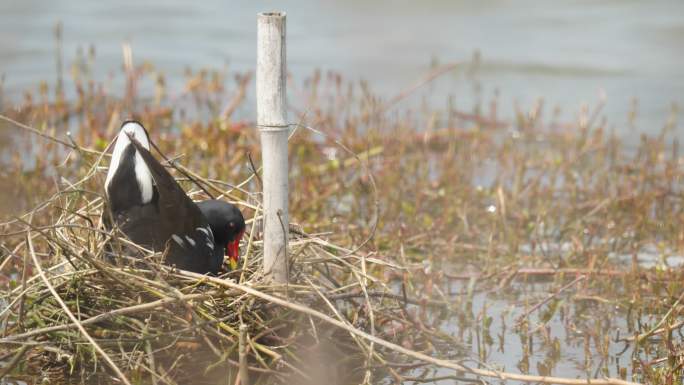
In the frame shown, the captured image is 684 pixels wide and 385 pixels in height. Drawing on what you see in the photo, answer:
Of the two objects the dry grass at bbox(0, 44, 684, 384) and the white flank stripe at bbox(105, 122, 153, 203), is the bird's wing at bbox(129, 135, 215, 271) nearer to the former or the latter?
the white flank stripe at bbox(105, 122, 153, 203)

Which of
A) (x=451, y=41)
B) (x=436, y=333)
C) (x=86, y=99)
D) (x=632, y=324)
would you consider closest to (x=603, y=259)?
(x=632, y=324)

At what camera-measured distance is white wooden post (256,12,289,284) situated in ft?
15.6

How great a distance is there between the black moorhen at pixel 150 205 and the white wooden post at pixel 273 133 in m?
0.48

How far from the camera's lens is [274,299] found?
4.60 meters

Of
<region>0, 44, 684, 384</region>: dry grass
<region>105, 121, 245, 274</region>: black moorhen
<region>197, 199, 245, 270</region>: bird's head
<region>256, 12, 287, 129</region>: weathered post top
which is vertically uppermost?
<region>256, 12, 287, 129</region>: weathered post top

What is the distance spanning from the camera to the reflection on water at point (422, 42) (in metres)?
11.9

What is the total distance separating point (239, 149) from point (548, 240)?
2.61 meters

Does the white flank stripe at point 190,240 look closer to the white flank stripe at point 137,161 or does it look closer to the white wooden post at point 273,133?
the white flank stripe at point 137,161

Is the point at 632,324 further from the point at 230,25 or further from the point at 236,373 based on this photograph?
the point at 230,25

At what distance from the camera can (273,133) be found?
16.0 feet

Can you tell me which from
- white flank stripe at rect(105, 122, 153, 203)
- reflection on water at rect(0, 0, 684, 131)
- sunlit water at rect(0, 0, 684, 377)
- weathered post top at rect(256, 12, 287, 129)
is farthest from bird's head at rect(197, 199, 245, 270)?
reflection on water at rect(0, 0, 684, 131)

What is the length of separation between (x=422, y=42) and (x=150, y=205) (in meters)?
8.95

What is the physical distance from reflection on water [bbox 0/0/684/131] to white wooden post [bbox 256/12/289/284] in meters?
6.05

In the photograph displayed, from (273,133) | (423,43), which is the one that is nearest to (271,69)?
(273,133)
